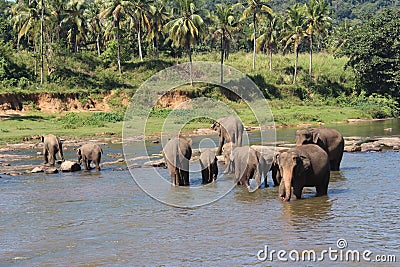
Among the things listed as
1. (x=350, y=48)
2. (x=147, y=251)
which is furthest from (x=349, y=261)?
(x=350, y=48)

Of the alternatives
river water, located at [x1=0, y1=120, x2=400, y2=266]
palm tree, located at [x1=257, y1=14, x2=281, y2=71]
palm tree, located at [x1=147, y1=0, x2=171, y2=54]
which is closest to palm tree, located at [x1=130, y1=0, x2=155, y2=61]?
palm tree, located at [x1=147, y1=0, x2=171, y2=54]

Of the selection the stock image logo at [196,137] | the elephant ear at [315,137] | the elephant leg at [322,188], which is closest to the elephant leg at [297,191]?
the elephant leg at [322,188]

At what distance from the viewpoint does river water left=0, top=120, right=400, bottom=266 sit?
10.8 metres

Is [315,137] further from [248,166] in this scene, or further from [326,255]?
[326,255]

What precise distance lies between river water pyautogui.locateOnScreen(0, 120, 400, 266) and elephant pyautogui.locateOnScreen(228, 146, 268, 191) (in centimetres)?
40

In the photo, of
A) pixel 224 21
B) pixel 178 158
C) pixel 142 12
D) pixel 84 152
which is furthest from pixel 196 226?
pixel 142 12

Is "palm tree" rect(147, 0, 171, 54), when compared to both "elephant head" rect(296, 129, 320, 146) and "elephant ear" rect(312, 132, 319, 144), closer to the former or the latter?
"elephant ear" rect(312, 132, 319, 144)

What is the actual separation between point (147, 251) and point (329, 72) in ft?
191

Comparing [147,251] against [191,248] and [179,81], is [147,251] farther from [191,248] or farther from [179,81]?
[179,81]

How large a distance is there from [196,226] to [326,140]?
7815 mm

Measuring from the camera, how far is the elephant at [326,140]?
18.8 meters

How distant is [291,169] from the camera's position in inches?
559

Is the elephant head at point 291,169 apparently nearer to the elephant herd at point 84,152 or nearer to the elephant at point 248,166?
the elephant at point 248,166

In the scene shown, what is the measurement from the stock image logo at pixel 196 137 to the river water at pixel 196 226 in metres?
0.74
